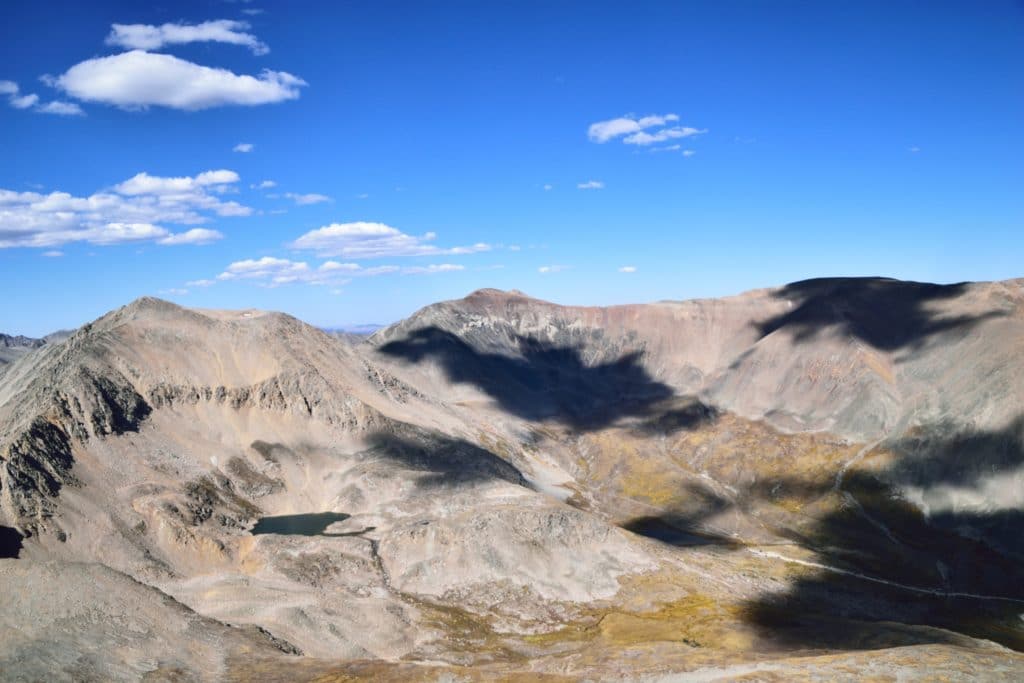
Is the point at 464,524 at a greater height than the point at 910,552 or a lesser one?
greater

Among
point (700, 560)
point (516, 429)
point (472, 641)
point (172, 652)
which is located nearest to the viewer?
point (172, 652)

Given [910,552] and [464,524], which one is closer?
[464,524]

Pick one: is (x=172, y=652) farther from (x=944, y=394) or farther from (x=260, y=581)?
(x=944, y=394)

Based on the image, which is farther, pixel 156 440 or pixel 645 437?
pixel 645 437

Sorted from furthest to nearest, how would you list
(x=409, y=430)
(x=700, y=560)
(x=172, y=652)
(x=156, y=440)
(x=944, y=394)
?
(x=944, y=394) → (x=409, y=430) → (x=156, y=440) → (x=700, y=560) → (x=172, y=652)

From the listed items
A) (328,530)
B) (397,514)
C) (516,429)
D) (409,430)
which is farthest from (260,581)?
(516,429)

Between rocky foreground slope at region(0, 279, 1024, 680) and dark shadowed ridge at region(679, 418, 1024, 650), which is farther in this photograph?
dark shadowed ridge at region(679, 418, 1024, 650)

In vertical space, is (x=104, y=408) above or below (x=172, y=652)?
above

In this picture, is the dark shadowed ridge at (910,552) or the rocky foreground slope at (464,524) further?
the dark shadowed ridge at (910,552)
